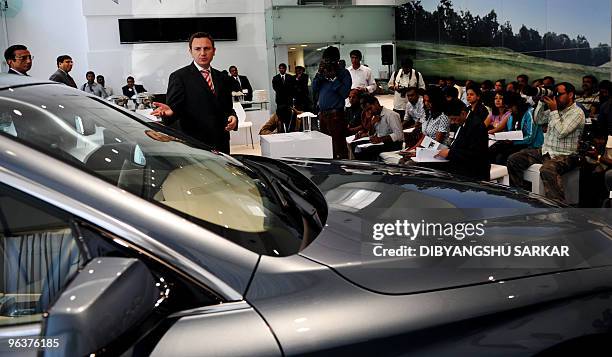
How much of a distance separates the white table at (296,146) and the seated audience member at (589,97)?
12.3 feet

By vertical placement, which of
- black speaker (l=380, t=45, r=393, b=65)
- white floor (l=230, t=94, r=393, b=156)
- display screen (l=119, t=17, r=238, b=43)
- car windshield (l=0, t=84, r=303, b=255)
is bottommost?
white floor (l=230, t=94, r=393, b=156)

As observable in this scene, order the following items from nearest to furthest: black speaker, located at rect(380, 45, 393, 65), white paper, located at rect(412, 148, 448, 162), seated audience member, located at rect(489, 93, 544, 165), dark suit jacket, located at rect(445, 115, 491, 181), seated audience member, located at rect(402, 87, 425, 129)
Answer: dark suit jacket, located at rect(445, 115, 491, 181) < white paper, located at rect(412, 148, 448, 162) < seated audience member, located at rect(489, 93, 544, 165) < seated audience member, located at rect(402, 87, 425, 129) < black speaker, located at rect(380, 45, 393, 65)

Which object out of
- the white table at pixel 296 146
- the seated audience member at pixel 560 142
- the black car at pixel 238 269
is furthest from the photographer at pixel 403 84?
the black car at pixel 238 269

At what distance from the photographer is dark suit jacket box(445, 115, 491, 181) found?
14.6 ft

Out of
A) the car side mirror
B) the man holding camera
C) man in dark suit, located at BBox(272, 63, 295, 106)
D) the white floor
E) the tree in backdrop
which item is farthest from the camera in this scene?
man in dark suit, located at BBox(272, 63, 295, 106)

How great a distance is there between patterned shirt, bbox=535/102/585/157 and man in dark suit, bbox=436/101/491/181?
1000 millimetres

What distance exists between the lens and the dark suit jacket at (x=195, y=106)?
13.6 ft

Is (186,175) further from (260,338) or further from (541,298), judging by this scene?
(541,298)

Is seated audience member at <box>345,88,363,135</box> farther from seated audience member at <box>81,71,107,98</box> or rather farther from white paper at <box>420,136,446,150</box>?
seated audience member at <box>81,71,107,98</box>

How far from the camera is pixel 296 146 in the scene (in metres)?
4.83

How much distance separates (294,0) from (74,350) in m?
13.0

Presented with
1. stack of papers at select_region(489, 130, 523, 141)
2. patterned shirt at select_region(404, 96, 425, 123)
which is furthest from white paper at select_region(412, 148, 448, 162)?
patterned shirt at select_region(404, 96, 425, 123)

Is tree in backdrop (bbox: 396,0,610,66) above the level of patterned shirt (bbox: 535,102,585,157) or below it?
above

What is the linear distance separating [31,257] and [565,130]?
4875 millimetres
